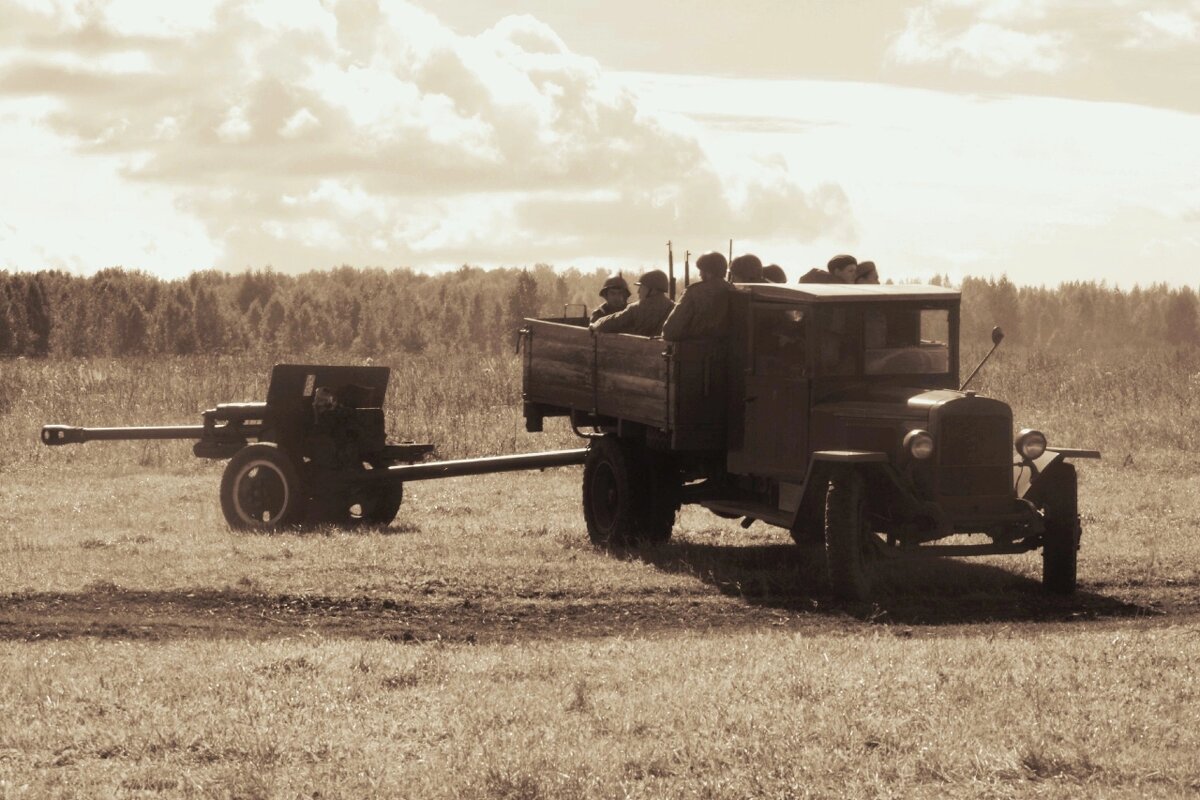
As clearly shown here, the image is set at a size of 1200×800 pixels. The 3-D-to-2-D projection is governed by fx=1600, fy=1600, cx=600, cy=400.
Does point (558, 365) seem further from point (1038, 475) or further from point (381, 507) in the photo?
point (1038, 475)

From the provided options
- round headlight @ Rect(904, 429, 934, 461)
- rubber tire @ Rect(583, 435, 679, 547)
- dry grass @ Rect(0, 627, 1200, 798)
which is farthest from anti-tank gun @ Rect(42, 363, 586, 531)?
dry grass @ Rect(0, 627, 1200, 798)

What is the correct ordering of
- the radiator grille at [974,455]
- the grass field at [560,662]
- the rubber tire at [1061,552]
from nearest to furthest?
the grass field at [560,662] → the radiator grille at [974,455] → the rubber tire at [1061,552]

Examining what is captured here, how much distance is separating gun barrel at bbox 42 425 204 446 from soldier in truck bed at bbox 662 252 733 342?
19.1 ft

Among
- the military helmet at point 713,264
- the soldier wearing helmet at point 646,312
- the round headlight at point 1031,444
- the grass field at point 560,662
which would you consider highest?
the military helmet at point 713,264

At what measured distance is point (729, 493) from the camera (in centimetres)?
1405

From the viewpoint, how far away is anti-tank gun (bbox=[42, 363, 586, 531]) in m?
15.7

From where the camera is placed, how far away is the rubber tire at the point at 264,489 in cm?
1558

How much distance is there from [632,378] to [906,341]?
→ 2578 mm

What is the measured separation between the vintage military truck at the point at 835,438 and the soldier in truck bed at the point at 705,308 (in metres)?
0.10

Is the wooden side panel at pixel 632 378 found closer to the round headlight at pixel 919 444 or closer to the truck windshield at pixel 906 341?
the truck windshield at pixel 906 341

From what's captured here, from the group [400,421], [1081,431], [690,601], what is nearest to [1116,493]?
[1081,431]

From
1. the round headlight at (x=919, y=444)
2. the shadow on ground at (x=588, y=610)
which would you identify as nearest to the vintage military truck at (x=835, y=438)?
the round headlight at (x=919, y=444)

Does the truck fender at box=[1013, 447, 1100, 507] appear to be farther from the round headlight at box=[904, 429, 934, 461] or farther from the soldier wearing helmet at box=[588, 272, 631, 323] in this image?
the soldier wearing helmet at box=[588, 272, 631, 323]

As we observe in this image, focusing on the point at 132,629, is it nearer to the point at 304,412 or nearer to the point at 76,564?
the point at 76,564
